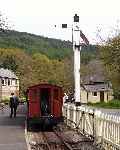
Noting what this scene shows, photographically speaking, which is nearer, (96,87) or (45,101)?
(45,101)

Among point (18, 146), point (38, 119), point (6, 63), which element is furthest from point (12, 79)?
point (18, 146)

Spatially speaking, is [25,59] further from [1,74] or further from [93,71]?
[93,71]

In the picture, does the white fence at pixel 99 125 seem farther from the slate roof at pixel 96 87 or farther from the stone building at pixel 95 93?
the slate roof at pixel 96 87

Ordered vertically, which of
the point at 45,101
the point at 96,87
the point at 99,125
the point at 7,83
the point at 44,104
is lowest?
the point at 99,125

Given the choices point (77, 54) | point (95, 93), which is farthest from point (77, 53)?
point (95, 93)

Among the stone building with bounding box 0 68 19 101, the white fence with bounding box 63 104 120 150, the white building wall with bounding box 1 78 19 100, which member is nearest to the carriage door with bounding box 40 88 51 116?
the white fence with bounding box 63 104 120 150

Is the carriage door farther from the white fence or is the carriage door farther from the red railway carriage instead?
the white fence

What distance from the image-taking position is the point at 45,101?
1206 inches

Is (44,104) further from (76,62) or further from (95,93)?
(95,93)

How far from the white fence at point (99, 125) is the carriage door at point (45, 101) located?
8.86 ft

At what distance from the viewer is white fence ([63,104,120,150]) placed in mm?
15484

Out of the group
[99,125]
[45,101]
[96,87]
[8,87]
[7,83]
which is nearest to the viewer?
[99,125]

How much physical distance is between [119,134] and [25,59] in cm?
14423

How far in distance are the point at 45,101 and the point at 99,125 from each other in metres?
12.4
